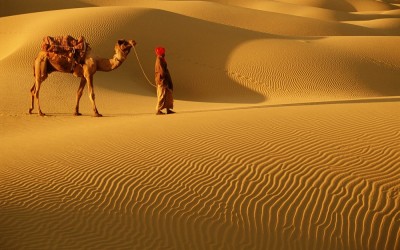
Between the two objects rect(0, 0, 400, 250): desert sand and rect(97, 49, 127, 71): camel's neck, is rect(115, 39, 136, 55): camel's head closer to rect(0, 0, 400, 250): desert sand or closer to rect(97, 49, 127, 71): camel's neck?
rect(97, 49, 127, 71): camel's neck

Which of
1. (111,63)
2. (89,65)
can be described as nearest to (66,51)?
(89,65)

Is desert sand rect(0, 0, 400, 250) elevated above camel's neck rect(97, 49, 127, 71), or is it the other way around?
camel's neck rect(97, 49, 127, 71)

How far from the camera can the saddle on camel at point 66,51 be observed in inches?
515

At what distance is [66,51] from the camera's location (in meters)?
13.2

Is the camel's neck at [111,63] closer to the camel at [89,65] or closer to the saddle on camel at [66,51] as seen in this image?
the camel at [89,65]

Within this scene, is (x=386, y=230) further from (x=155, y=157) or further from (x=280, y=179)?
(x=155, y=157)

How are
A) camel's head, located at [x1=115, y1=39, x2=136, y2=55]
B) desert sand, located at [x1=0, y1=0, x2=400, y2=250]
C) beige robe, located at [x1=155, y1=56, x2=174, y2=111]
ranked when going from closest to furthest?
desert sand, located at [x1=0, y1=0, x2=400, y2=250]
beige robe, located at [x1=155, y1=56, x2=174, y2=111]
camel's head, located at [x1=115, y1=39, x2=136, y2=55]

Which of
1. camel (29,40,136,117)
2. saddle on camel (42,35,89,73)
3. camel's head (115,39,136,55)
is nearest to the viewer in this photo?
camel's head (115,39,136,55)

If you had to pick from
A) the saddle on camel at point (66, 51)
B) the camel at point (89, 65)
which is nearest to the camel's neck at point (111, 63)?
the camel at point (89, 65)

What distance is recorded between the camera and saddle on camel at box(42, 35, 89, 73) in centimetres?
1307

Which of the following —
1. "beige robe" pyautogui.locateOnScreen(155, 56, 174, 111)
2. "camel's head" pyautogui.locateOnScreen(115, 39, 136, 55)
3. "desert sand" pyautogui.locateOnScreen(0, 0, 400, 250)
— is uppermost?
"camel's head" pyautogui.locateOnScreen(115, 39, 136, 55)

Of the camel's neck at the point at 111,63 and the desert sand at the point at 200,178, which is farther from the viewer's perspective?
the camel's neck at the point at 111,63

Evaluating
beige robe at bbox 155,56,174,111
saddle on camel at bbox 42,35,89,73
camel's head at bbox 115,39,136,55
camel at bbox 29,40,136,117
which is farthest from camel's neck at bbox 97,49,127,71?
beige robe at bbox 155,56,174,111

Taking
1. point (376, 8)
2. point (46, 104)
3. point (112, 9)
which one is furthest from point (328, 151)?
point (376, 8)
